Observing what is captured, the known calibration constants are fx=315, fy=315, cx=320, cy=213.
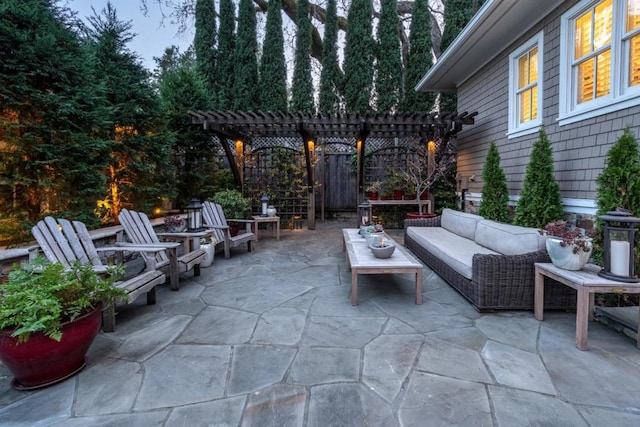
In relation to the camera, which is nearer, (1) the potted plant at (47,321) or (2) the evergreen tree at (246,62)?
(1) the potted plant at (47,321)

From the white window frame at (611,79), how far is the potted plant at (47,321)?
4783 mm

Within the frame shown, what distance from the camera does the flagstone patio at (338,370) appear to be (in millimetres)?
1583

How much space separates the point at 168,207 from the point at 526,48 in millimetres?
6859

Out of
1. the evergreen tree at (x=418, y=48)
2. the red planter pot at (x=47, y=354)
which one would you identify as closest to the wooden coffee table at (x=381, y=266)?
the red planter pot at (x=47, y=354)

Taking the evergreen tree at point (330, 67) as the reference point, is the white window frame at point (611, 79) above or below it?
below

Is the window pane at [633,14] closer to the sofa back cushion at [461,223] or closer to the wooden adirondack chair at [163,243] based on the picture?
the sofa back cushion at [461,223]

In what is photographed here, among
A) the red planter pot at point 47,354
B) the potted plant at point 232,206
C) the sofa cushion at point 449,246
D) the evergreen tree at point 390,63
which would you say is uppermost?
the evergreen tree at point 390,63

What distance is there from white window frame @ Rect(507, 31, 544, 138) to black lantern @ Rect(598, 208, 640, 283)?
2496 mm

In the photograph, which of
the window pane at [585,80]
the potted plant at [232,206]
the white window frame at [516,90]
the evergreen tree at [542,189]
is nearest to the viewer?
the window pane at [585,80]

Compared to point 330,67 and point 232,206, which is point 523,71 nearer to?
point 232,206

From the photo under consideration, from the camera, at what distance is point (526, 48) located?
463 centimetres

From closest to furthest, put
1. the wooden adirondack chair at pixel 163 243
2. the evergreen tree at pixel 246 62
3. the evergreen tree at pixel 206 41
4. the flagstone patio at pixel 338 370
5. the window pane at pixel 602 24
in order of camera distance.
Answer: the flagstone patio at pixel 338 370 < the window pane at pixel 602 24 < the wooden adirondack chair at pixel 163 243 < the evergreen tree at pixel 246 62 < the evergreen tree at pixel 206 41

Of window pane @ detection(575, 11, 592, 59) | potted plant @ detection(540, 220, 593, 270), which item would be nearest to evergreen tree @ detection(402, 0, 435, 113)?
window pane @ detection(575, 11, 592, 59)

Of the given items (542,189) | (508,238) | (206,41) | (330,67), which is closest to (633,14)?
(542,189)
